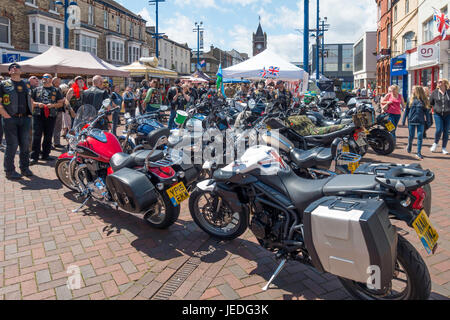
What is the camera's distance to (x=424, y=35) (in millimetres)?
22656

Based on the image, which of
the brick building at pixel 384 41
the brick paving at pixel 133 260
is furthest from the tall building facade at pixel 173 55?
the brick paving at pixel 133 260

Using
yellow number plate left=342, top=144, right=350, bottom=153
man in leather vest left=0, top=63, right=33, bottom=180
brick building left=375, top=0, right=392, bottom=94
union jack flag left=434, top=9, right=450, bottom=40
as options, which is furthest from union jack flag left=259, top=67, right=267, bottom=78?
brick building left=375, top=0, right=392, bottom=94

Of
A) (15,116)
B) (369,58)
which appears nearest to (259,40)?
(369,58)

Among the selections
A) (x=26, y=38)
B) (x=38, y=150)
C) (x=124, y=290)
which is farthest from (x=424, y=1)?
(x=26, y=38)

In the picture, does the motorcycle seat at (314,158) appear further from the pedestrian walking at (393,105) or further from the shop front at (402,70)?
the shop front at (402,70)

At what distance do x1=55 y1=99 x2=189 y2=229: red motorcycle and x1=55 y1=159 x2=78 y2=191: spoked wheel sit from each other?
11.0 inches

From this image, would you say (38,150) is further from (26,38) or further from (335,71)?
(335,71)

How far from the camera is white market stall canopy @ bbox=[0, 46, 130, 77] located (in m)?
12.7

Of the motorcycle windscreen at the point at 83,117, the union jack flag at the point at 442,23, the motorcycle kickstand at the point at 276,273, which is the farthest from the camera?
the union jack flag at the point at 442,23

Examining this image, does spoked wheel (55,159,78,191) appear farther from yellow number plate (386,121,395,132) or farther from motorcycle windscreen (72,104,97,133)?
yellow number plate (386,121,395,132)

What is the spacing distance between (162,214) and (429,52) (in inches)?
745

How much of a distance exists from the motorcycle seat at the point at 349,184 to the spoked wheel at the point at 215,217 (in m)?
1.33

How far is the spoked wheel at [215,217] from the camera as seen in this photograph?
3807mm

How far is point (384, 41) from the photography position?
124 ft
